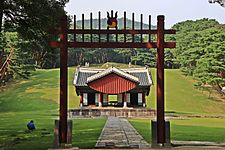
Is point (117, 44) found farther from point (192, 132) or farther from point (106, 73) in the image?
point (106, 73)

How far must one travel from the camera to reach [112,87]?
3628 centimetres

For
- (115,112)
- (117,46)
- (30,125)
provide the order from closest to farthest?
1. (117,46)
2. (30,125)
3. (115,112)

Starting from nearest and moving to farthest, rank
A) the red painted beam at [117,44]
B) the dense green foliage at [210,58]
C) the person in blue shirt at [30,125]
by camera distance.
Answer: the red painted beam at [117,44], the person in blue shirt at [30,125], the dense green foliage at [210,58]

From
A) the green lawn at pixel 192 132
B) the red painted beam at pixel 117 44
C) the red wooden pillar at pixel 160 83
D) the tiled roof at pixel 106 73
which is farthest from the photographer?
the tiled roof at pixel 106 73

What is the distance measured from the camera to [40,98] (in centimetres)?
4759

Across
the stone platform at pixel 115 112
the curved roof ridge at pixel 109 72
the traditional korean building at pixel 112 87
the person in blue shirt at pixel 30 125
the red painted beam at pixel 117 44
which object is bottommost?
the stone platform at pixel 115 112

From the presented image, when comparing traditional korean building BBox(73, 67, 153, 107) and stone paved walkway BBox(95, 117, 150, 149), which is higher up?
traditional korean building BBox(73, 67, 153, 107)

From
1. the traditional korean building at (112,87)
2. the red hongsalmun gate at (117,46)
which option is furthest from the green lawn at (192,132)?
the traditional korean building at (112,87)

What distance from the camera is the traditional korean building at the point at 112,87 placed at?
35875 mm

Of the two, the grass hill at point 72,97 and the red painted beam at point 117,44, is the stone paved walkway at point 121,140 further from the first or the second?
the grass hill at point 72,97

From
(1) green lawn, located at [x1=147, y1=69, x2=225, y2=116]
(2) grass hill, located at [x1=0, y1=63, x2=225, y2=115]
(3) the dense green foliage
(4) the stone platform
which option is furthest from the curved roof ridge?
(3) the dense green foliage

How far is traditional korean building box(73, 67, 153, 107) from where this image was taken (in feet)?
118

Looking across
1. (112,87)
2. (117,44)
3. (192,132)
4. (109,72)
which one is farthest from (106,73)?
(117,44)

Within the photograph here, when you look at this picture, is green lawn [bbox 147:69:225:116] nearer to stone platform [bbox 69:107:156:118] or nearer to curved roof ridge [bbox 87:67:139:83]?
stone platform [bbox 69:107:156:118]
